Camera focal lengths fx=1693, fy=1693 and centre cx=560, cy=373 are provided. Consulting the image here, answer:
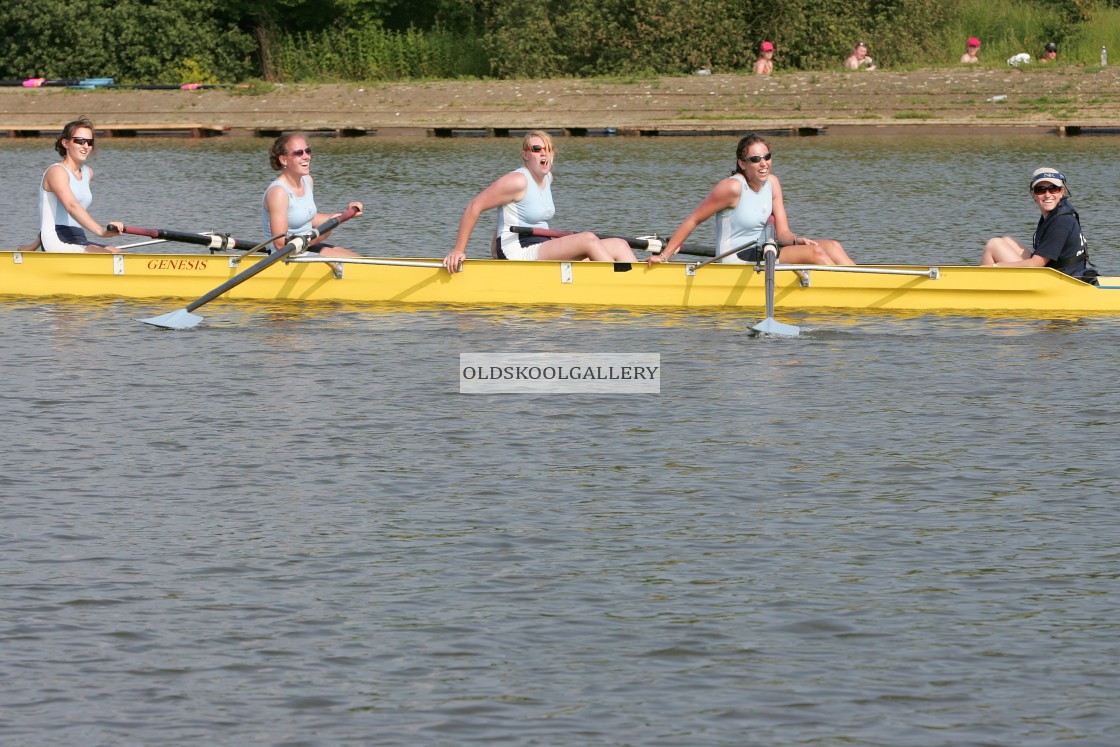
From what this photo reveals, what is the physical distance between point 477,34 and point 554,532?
40098 millimetres

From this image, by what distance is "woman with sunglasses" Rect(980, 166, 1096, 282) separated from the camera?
12398mm

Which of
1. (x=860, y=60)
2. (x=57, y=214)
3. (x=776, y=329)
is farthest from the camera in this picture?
(x=860, y=60)

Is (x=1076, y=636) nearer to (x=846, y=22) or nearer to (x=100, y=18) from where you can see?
(x=846, y=22)

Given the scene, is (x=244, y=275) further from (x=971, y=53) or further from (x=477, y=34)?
(x=477, y=34)

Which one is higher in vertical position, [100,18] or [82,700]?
[100,18]

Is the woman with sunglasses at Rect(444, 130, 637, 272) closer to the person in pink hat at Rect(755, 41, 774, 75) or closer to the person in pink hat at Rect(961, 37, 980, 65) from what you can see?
the person in pink hat at Rect(755, 41, 774, 75)

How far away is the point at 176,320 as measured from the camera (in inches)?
531

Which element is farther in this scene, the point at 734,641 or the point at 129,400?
the point at 129,400

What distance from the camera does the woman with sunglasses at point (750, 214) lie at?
1266 centimetres

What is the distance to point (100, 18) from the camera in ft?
150

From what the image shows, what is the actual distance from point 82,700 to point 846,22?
38.1m

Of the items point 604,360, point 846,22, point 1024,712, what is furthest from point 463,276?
point 846,22

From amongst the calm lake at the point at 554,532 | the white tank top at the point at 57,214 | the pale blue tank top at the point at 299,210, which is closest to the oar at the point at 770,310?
the calm lake at the point at 554,532

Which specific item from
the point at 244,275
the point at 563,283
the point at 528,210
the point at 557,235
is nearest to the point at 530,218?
the point at 528,210
